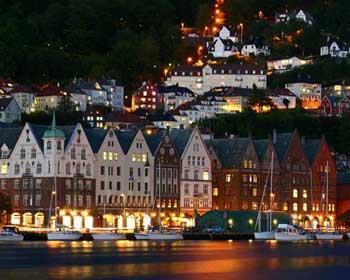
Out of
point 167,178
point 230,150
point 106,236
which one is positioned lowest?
point 106,236

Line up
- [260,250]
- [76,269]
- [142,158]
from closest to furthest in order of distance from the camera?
1. [76,269]
2. [260,250]
3. [142,158]

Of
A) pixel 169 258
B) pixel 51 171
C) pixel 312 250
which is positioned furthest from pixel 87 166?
pixel 169 258

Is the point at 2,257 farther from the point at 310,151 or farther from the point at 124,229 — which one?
the point at 310,151

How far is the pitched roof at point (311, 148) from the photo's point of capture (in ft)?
493

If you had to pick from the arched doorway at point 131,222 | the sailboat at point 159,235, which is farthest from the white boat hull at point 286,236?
the arched doorway at point 131,222

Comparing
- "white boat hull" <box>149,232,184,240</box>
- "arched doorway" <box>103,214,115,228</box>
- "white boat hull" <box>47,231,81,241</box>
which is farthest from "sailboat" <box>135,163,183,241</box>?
"arched doorway" <box>103,214,115,228</box>

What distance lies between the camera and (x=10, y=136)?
13338 cm

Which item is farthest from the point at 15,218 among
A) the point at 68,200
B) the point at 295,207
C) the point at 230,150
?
the point at 295,207

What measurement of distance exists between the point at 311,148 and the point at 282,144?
5032 millimetres

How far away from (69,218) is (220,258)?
44.8m

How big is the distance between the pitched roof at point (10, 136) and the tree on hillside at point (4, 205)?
7.09 m

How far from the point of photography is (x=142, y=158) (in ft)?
450

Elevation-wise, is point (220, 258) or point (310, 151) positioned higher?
point (310, 151)

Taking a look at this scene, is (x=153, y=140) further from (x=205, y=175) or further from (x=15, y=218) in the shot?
(x=15, y=218)
